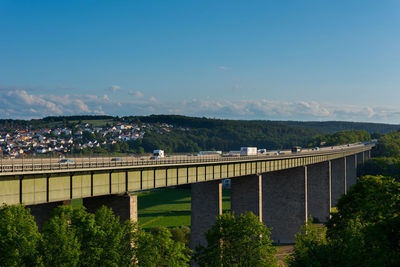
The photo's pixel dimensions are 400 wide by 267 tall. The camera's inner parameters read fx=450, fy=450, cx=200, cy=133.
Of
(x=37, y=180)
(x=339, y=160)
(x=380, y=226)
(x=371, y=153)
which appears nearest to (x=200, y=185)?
(x=37, y=180)

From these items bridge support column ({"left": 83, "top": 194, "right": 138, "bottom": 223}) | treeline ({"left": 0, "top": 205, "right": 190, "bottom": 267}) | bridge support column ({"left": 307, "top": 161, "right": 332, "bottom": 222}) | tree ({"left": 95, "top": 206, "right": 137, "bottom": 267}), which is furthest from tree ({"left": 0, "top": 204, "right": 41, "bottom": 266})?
bridge support column ({"left": 307, "top": 161, "right": 332, "bottom": 222})

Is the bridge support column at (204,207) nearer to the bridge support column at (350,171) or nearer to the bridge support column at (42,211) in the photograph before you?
the bridge support column at (42,211)

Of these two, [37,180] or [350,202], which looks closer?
[37,180]

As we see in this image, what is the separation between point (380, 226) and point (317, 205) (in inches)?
3273

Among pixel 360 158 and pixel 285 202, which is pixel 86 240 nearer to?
pixel 285 202

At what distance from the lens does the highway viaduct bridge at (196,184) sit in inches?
1251

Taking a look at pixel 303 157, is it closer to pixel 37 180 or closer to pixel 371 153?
pixel 37 180

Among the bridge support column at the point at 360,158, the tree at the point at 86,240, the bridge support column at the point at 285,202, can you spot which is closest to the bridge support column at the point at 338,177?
the bridge support column at the point at 360,158

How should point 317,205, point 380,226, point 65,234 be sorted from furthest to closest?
point 317,205 < point 65,234 < point 380,226

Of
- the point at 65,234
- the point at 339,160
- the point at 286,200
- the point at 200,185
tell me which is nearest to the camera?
the point at 65,234

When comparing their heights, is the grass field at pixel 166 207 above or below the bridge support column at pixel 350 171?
below

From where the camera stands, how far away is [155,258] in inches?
1400

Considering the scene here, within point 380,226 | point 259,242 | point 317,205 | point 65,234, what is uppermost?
point 380,226

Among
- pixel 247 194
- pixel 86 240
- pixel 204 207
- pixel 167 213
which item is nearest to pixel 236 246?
pixel 86 240
